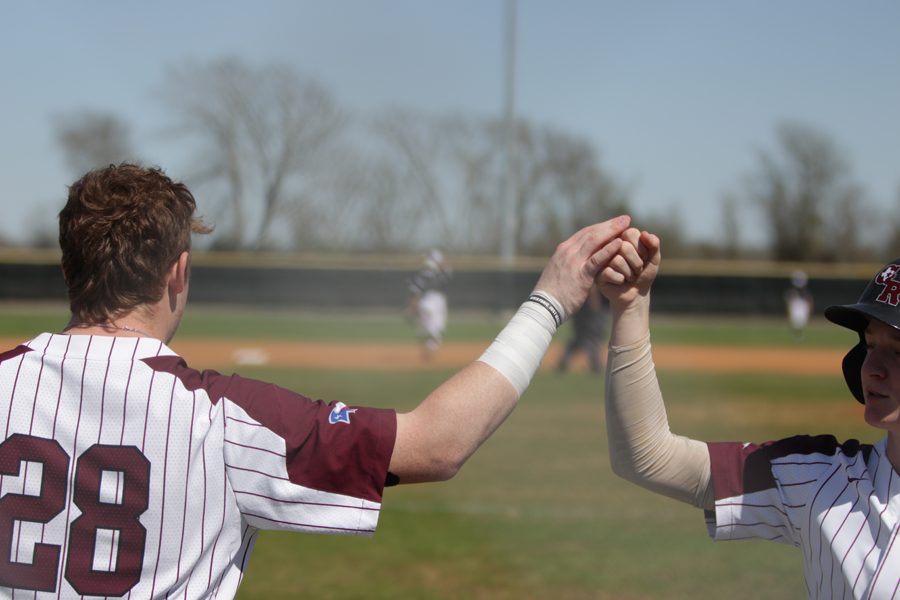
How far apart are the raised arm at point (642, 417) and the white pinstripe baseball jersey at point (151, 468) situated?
0.59 m

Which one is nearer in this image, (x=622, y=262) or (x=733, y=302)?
(x=622, y=262)

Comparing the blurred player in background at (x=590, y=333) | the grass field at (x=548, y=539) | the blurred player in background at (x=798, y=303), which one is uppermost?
the grass field at (x=548, y=539)

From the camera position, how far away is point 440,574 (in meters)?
4.69

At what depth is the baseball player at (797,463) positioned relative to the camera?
1642 millimetres

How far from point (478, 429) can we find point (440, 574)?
3383mm

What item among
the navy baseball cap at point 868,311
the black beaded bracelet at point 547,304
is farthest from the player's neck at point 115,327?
the navy baseball cap at point 868,311

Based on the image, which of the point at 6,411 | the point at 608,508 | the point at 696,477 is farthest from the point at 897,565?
the point at 608,508

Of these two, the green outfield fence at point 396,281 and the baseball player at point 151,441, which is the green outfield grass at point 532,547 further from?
the green outfield fence at point 396,281

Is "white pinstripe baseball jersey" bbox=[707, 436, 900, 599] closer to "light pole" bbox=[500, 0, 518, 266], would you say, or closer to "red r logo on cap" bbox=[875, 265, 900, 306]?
"red r logo on cap" bbox=[875, 265, 900, 306]

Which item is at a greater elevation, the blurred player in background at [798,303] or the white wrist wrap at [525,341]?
the white wrist wrap at [525,341]

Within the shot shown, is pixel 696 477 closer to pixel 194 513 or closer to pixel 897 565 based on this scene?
pixel 897 565

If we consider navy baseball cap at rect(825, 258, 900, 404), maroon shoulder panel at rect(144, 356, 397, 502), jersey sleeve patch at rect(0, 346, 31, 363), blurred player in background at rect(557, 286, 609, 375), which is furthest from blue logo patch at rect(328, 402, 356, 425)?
blurred player in background at rect(557, 286, 609, 375)

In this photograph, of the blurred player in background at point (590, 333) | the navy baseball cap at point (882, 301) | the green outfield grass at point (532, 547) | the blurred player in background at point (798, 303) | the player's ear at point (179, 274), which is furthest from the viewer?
the blurred player in background at point (798, 303)

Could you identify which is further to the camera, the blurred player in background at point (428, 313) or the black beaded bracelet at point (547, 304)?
the blurred player in background at point (428, 313)
